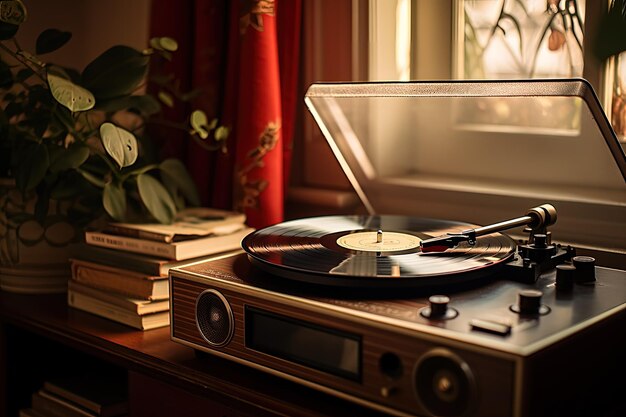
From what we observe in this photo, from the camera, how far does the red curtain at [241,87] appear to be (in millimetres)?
1561

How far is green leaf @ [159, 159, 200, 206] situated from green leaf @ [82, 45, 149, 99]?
0.54ft

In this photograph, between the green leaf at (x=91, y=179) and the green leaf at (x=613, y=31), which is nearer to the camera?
the green leaf at (x=613, y=31)

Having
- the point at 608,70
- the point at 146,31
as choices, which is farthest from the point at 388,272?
the point at 146,31

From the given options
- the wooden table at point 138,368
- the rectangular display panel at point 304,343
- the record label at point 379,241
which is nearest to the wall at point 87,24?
the wooden table at point 138,368

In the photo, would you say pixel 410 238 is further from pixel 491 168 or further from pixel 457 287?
pixel 491 168

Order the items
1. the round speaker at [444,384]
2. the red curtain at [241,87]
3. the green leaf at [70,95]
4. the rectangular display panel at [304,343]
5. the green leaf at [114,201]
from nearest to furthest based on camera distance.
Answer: the round speaker at [444,384] → the rectangular display panel at [304,343] → the green leaf at [70,95] → the green leaf at [114,201] → the red curtain at [241,87]

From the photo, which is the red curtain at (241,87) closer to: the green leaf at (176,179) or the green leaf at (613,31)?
the green leaf at (176,179)

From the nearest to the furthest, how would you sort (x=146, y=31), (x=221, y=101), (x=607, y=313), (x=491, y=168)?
(x=607, y=313) → (x=491, y=168) → (x=221, y=101) → (x=146, y=31)

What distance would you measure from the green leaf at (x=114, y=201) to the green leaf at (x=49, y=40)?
0.27 meters

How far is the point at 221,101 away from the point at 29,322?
578 millimetres

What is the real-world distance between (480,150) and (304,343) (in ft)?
2.12

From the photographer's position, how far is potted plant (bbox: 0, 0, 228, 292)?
1.40m

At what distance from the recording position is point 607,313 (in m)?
0.93

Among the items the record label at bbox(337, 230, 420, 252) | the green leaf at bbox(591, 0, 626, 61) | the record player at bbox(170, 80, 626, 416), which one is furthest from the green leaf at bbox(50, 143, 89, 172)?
the green leaf at bbox(591, 0, 626, 61)
